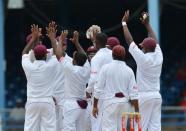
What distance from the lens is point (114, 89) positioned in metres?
14.1

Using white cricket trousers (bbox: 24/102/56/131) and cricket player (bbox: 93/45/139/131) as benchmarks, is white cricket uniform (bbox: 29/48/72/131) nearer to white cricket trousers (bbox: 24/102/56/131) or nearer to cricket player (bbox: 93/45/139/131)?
white cricket trousers (bbox: 24/102/56/131)

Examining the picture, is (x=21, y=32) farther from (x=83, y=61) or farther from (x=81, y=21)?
(x=83, y=61)

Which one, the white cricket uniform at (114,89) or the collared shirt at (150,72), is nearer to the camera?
the white cricket uniform at (114,89)

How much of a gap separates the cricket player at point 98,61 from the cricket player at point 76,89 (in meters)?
0.34

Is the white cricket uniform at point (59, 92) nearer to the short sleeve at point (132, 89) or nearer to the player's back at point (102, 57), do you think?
the player's back at point (102, 57)

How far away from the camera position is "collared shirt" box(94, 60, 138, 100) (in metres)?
14.1

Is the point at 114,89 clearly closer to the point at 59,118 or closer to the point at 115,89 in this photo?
the point at 115,89

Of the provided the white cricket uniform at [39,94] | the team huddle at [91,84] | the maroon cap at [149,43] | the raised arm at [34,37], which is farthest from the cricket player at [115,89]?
the raised arm at [34,37]

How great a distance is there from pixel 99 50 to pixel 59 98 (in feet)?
4.20

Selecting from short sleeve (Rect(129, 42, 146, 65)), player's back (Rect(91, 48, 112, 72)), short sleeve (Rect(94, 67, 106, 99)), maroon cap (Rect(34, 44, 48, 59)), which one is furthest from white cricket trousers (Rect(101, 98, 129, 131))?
maroon cap (Rect(34, 44, 48, 59))

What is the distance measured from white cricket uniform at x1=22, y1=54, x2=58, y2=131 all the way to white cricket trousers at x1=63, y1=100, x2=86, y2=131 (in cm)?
52

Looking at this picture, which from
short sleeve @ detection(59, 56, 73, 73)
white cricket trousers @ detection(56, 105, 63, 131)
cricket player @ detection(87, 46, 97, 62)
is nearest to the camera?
short sleeve @ detection(59, 56, 73, 73)

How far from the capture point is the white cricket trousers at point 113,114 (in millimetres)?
14148

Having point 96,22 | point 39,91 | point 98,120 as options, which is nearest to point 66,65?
point 39,91
